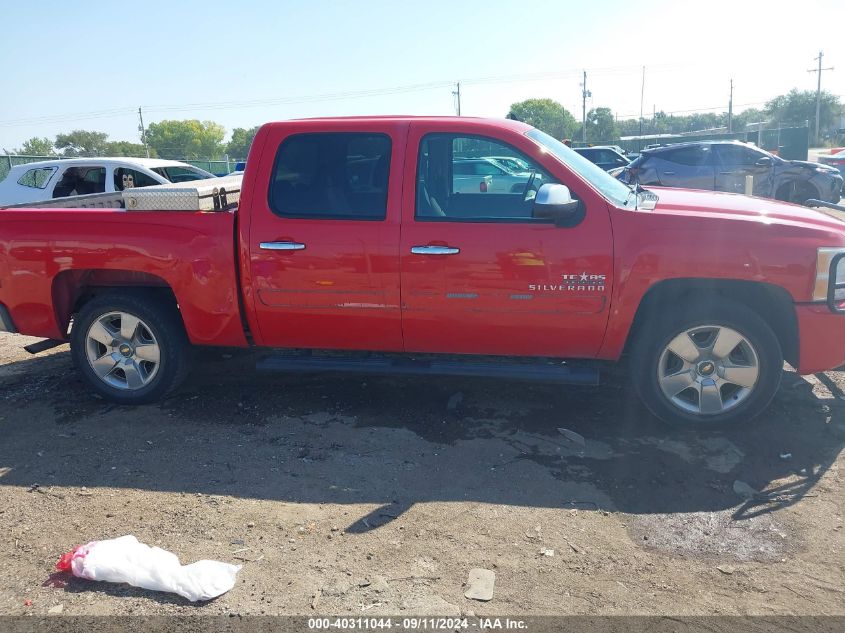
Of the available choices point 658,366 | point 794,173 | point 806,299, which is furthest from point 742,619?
point 794,173

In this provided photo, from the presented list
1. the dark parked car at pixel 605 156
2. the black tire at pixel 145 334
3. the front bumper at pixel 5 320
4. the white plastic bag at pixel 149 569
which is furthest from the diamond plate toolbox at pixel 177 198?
the dark parked car at pixel 605 156

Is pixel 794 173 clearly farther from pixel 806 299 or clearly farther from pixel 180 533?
pixel 180 533

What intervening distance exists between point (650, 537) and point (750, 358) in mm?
1546

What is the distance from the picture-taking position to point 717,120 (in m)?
90.2

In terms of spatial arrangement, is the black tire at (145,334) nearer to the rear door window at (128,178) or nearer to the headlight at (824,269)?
the headlight at (824,269)

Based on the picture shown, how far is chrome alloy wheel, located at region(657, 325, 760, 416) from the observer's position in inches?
171

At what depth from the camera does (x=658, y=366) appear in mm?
4402

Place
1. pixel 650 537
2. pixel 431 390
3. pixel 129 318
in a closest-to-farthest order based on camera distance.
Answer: pixel 650 537 < pixel 129 318 < pixel 431 390

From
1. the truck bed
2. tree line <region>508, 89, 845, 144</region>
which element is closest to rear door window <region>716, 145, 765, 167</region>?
the truck bed

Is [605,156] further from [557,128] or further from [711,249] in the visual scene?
[557,128]

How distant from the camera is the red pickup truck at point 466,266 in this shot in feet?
13.9

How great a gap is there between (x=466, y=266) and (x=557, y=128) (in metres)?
77.2

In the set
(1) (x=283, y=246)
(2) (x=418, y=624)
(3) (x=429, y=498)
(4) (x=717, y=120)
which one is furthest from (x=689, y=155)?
(4) (x=717, y=120)

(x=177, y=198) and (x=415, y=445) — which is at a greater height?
(x=177, y=198)
